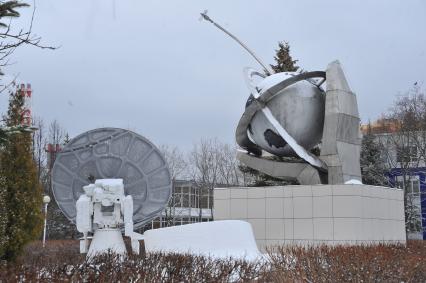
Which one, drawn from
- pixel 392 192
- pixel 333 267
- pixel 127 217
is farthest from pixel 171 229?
pixel 333 267

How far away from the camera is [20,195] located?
1714 centimetres

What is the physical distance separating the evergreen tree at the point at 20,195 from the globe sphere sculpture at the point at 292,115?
7.45 metres

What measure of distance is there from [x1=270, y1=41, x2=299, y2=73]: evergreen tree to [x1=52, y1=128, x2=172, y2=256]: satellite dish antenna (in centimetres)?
1665

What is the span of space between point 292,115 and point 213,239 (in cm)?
458

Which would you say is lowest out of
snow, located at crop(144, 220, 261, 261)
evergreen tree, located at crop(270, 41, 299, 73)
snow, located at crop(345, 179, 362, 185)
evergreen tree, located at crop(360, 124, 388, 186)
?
snow, located at crop(144, 220, 261, 261)

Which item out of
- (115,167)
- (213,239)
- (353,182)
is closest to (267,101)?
(353,182)

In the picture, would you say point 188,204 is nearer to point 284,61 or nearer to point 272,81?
point 284,61

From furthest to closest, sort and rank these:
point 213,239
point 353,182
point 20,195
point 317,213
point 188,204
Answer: point 188,204
point 20,195
point 353,182
point 317,213
point 213,239

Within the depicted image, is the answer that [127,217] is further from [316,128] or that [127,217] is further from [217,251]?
[316,128]

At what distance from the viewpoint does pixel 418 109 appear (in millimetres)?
35781

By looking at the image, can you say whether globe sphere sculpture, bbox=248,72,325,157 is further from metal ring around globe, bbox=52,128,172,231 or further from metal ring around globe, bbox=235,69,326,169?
metal ring around globe, bbox=52,128,172,231

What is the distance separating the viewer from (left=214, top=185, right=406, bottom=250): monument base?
1457 cm

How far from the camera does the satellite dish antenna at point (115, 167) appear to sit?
623 inches

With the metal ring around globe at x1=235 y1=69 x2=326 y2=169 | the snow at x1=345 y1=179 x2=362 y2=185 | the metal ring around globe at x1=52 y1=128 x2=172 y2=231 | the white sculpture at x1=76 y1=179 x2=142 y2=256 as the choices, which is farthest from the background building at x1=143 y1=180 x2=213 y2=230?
the white sculpture at x1=76 y1=179 x2=142 y2=256
